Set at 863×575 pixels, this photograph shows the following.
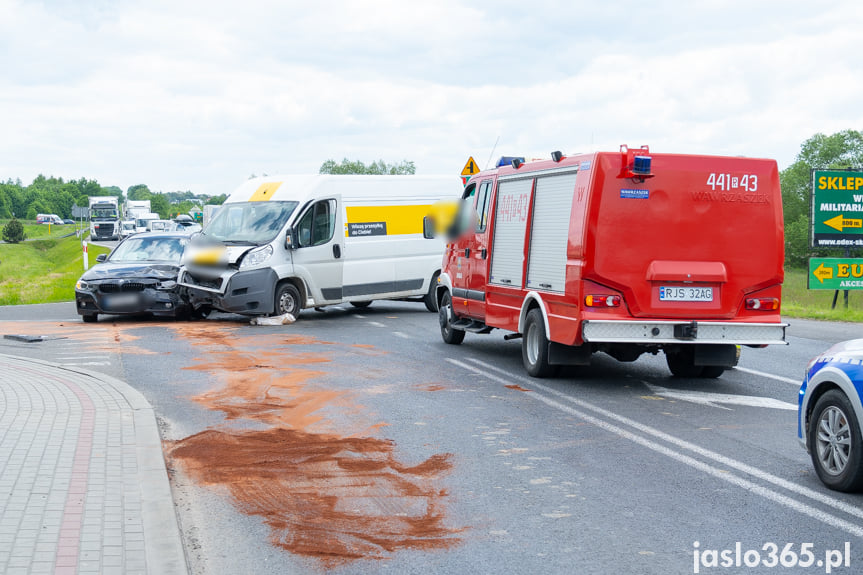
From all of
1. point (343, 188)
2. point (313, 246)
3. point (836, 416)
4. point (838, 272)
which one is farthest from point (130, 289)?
point (838, 272)

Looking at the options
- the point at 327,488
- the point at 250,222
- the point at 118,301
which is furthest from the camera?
the point at 250,222

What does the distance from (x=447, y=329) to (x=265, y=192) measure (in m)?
6.31

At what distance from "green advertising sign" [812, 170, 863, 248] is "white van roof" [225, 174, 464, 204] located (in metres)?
9.54

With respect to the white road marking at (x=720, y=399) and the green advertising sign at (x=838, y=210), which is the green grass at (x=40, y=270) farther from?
the white road marking at (x=720, y=399)

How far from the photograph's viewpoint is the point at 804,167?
86.2 metres

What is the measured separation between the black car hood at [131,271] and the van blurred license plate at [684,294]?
37.4ft

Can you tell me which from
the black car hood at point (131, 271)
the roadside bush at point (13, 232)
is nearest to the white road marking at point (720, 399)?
the black car hood at point (131, 271)

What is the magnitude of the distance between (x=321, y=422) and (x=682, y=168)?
4629mm

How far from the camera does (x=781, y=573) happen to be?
4699 millimetres

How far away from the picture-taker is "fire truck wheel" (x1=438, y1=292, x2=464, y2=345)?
14.8 metres

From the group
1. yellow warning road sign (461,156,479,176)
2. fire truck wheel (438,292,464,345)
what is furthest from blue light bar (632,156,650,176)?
yellow warning road sign (461,156,479,176)

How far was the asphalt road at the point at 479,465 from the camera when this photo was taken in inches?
201

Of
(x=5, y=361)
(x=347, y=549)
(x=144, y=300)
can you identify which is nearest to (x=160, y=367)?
(x=5, y=361)

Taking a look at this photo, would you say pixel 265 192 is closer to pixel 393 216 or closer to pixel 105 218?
pixel 393 216
